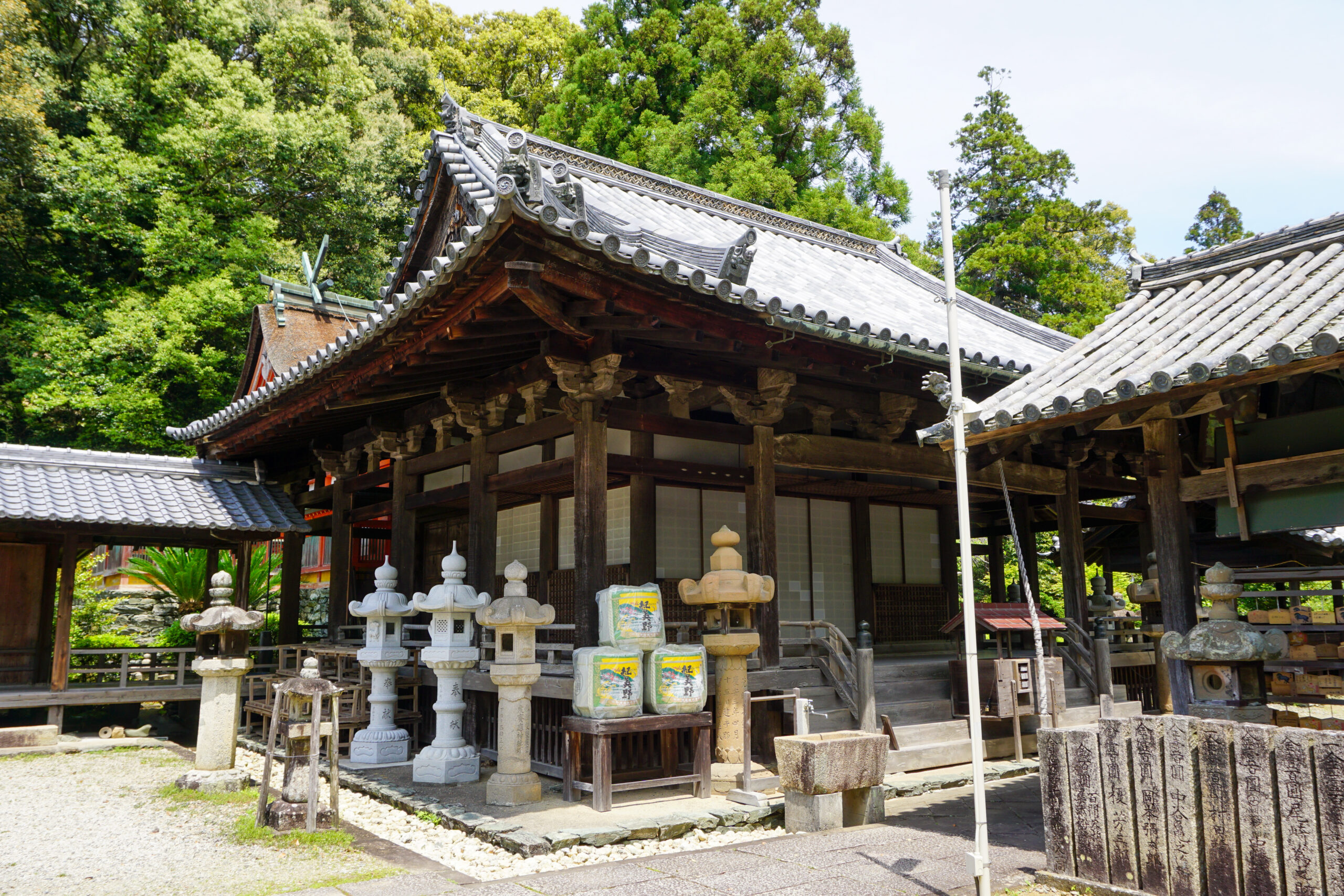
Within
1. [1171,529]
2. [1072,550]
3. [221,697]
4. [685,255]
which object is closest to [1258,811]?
[1171,529]

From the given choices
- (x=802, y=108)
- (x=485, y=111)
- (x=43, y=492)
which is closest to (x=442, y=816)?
(x=43, y=492)

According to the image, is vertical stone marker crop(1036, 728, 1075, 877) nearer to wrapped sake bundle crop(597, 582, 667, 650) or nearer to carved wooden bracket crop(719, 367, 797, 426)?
wrapped sake bundle crop(597, 582, 667, 650)

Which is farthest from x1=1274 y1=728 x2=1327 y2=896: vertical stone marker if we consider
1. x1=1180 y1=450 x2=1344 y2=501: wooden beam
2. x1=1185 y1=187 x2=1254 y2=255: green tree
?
x1=1185 y1=187 x2=1254 y2=255: green tree

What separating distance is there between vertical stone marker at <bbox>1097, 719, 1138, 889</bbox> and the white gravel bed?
242 cm

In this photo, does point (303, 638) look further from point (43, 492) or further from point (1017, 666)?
point (1017, 666)

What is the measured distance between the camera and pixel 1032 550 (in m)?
14.2

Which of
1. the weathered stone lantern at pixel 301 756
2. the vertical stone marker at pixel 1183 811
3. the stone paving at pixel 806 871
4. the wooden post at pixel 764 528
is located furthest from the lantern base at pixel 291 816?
the vertical stone marker at pixel 1183 811

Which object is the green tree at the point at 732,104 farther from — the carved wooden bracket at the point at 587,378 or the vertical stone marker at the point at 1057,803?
the vertical stone marker at the point at 1057,803

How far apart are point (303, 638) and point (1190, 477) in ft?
45.8

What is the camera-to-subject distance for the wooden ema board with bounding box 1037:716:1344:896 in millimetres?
3959

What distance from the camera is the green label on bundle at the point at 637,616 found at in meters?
7.10

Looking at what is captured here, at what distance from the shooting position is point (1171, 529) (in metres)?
6.24

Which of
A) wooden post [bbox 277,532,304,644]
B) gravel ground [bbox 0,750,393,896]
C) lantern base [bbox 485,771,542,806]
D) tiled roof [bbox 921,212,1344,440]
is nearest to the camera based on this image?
tiled roof [bbox 921,212,1344,440]

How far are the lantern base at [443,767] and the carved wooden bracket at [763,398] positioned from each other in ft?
13.3
